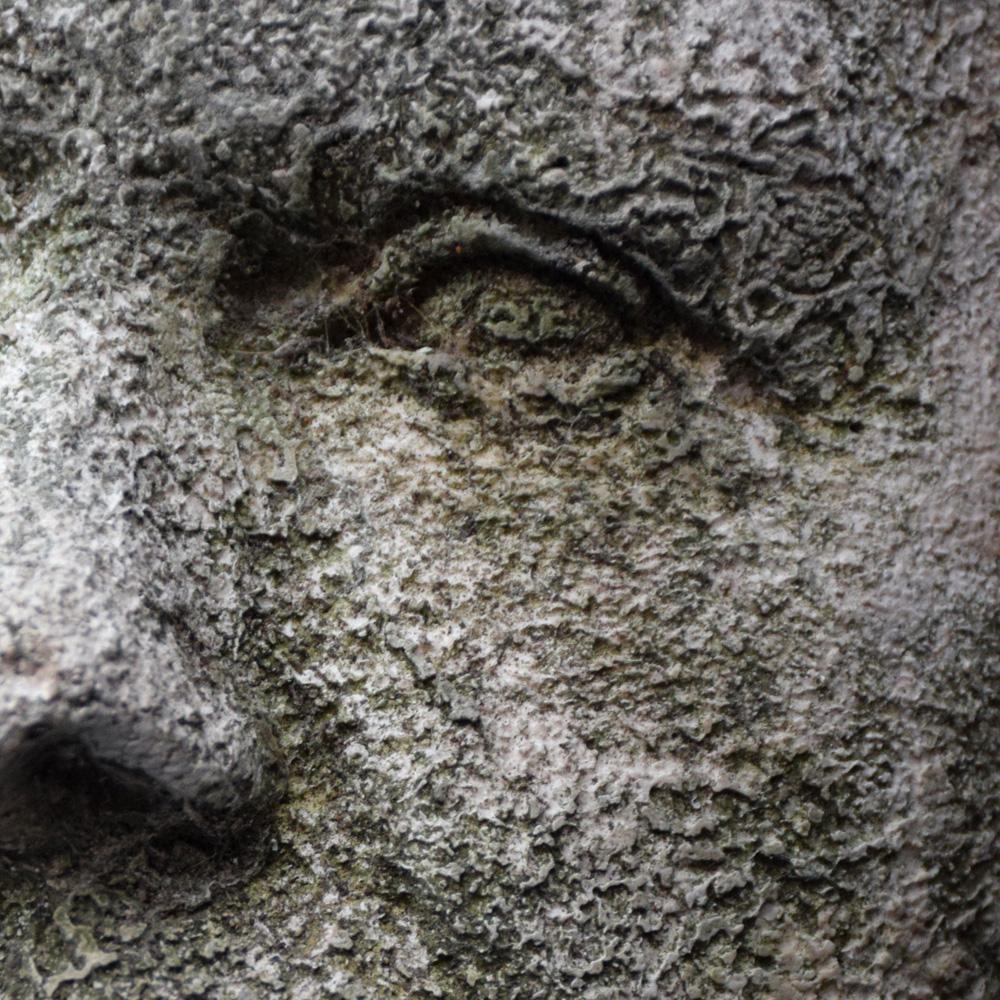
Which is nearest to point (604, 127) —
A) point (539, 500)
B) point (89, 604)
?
point (539, 500)

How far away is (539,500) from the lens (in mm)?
780

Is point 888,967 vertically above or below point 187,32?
below

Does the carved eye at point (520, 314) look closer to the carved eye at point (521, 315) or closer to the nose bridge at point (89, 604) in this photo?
the carved eye at point (521, 315)

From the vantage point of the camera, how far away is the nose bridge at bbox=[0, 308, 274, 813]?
66 cm

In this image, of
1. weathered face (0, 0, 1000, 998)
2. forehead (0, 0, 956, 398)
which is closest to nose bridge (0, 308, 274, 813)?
weathered face (0, 0, 1000, 998)

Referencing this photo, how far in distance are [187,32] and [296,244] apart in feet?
0.52

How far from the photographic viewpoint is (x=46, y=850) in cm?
73

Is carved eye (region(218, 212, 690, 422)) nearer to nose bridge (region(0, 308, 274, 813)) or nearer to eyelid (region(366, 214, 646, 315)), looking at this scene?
eyelid (region(366, 214, 646, 315))

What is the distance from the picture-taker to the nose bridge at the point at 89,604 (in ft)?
2.15

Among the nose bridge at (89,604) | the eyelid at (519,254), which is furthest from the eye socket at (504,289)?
the nose bridge at (89,604)

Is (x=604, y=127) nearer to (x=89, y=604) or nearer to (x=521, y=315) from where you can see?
(x=521, y=315)

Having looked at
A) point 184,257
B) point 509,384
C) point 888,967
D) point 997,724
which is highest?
point 184,257

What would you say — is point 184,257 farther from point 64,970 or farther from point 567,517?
point 64,970

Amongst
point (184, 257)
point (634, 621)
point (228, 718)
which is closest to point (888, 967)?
point (634, 621)
